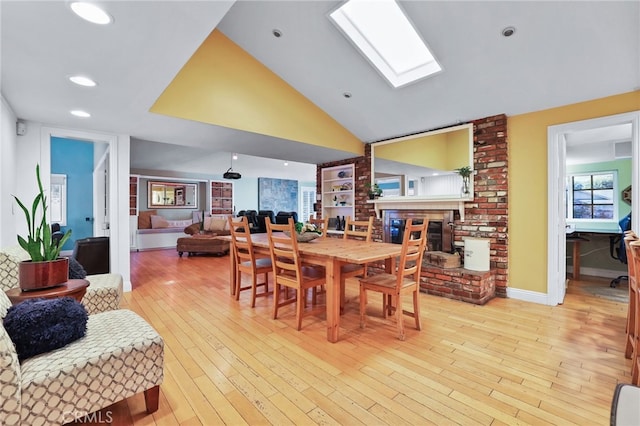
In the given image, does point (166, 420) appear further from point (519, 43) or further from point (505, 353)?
point (519, 43)

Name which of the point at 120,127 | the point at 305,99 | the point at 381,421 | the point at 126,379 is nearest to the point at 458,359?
the point at 381,421

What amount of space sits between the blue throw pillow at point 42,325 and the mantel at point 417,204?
403 cm

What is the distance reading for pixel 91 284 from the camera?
8.61ft

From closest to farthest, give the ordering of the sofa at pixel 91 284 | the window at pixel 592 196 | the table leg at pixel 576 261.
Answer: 1. the sofa at pixel 91 284
2. the table leg at pixel 576 261
3. the window at pixel 592 196

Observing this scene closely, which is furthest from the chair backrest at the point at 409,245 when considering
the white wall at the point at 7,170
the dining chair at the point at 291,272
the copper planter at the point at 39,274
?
the white wall at the point at 7,170

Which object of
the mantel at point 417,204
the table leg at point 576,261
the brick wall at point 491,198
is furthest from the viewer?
the table leg at point 576,261

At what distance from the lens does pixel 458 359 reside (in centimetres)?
209

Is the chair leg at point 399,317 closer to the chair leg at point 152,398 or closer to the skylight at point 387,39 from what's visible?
the chair leg at point 152,398

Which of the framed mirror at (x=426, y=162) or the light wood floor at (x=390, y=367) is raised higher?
the framed mirror at (x=426, y=162)

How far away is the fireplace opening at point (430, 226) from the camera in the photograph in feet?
13.4

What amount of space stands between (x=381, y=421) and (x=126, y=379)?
1299 mm

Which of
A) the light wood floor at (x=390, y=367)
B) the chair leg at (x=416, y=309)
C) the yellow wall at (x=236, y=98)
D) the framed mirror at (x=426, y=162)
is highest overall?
the yellow wall at (x=236, y=98)

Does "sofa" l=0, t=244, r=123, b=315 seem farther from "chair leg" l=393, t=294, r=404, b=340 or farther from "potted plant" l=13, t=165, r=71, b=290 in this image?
"chair leg" l=393, t=294, r=404, b=340

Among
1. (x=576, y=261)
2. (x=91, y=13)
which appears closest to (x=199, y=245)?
(x=91, y=13)
